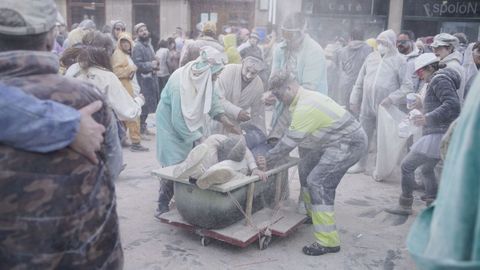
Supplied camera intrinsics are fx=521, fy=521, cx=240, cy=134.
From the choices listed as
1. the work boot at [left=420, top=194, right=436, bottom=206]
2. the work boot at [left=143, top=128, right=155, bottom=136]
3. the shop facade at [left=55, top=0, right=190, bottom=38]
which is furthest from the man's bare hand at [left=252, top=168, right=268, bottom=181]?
the shop facade at [left=55, top=0, right=190, bottom=38]

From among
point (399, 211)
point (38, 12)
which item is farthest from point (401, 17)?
point (38, 12)

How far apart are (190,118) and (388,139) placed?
285 cm

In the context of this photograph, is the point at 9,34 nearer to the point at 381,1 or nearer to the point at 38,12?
the point at 38,12

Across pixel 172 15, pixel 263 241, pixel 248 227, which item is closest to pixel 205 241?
pixel 248 227

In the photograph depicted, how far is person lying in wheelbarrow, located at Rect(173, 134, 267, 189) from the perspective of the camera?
4.07 meters

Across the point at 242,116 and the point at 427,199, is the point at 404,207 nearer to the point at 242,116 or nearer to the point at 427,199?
the point at 427,199

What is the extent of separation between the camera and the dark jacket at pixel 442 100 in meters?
4.97

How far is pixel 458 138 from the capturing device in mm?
1127

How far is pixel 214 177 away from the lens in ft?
13.3

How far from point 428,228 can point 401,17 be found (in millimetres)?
14760

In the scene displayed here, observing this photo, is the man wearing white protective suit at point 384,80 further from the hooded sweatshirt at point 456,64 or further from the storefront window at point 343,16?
the storefront window at point 343,16

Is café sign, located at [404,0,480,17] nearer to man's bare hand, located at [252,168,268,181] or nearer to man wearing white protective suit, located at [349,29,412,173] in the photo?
man wearing white protective suit, located at [349,29,412,173]

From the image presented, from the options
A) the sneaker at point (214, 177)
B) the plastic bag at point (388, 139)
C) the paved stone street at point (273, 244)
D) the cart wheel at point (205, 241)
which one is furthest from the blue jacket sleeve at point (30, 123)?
the plastic bag at point (388, 139)

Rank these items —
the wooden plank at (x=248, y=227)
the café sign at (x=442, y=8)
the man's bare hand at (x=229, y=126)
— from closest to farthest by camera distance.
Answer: the wooden plank at (x=248, y=227)
the man's bare hand at (x=229, y=126)
the café sign at (x=442, y=8)
